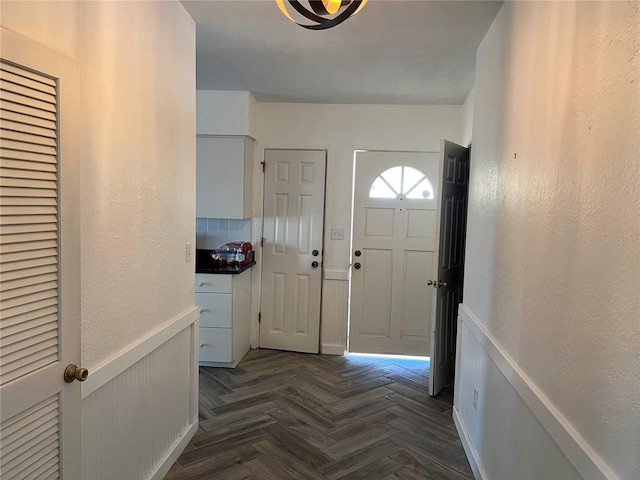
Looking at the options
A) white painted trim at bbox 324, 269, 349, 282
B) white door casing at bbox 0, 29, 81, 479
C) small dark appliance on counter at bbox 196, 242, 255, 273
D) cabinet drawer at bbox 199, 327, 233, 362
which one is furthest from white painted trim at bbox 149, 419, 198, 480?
white painted trim at bbox 324, 269, 349, 282

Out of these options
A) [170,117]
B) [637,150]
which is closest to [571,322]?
[637,150]

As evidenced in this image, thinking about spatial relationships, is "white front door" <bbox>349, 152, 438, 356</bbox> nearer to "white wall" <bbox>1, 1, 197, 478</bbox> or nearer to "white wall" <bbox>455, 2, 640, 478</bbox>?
"white wall" <bbox>455, 2, 640, 478</bbox>

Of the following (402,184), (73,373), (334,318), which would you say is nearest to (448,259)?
(402,184)

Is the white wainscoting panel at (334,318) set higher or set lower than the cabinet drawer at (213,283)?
lower

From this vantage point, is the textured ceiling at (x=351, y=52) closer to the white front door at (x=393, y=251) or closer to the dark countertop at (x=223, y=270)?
the white front door at (x=393, y=251)

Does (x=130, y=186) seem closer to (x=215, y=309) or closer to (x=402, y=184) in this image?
(x=215, y=309)

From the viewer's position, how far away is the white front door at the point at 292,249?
163 inches

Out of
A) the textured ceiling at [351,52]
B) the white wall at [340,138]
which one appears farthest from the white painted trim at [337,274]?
the textured ceiling at [351,52]

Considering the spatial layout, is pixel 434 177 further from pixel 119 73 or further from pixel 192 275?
pixel 119 73

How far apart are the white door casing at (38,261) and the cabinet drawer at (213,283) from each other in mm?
2237

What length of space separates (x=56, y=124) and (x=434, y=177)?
3388 mm

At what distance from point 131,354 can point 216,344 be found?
6.27ft

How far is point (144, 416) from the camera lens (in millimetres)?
1996

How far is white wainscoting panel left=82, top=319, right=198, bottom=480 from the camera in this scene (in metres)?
1.62
